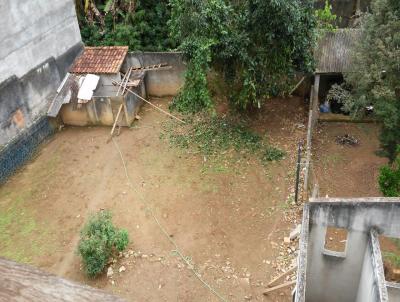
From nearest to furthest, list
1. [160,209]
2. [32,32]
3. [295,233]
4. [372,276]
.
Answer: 1. [372,276]
2. [295,233]
3. [160,209]
4. [32,32]

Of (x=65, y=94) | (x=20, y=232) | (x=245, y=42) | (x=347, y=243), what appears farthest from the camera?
(x=65, y=94)

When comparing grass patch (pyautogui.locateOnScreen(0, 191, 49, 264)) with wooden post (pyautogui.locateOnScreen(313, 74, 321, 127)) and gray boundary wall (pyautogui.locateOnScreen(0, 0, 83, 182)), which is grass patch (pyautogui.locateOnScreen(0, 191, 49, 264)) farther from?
wooden post (pyautogui.locateOnScreen(313, 74, 321, 127))

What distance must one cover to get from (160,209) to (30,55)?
7.52 metres

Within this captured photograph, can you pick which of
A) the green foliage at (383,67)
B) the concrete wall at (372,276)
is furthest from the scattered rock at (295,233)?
the green foliage at (383,67)

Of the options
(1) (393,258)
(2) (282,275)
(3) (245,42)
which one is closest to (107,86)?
(3) (245,42)

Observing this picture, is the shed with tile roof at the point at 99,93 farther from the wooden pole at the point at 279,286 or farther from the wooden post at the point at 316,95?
the wooden pole at the point at 279,286

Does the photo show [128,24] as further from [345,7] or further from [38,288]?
[38,288]

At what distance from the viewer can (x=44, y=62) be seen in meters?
16.3

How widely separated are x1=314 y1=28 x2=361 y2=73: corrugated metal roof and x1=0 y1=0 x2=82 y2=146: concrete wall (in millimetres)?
9791

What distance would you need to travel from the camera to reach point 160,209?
13.1 metres

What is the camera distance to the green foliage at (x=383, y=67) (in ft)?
40.3

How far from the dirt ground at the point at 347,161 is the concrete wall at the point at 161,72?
5.96m

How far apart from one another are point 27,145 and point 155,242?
6.55 meters

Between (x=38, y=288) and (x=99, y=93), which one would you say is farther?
(x=99, y=93)
